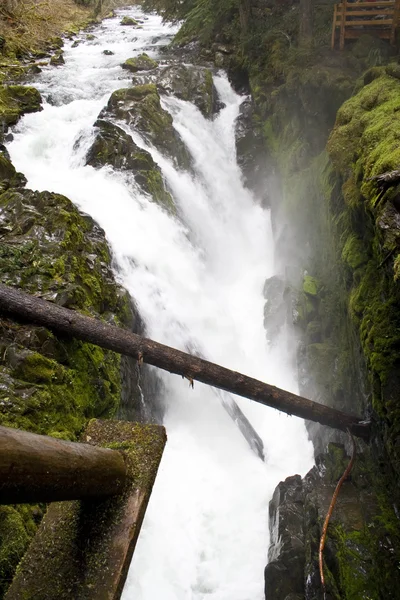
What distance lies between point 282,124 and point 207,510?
11.4 metres

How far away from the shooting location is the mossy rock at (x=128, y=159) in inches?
445

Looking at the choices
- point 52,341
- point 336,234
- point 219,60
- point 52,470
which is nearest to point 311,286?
point 336,234

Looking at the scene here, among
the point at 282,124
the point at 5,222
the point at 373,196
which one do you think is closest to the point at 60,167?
the point at 5,222

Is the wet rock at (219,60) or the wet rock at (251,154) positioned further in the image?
the wet rock at (219,60)

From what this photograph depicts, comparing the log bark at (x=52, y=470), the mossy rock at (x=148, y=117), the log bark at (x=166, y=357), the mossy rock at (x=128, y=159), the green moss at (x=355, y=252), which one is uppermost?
the mossy rock at (x=148, y=117)

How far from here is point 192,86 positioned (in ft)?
53.2

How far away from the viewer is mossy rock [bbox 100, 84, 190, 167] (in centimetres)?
1325

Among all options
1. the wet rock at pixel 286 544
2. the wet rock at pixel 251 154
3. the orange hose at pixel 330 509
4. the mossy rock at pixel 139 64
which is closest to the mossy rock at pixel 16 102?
the mossy rock at pixel 139 64

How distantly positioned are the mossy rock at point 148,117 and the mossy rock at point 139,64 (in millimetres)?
4222

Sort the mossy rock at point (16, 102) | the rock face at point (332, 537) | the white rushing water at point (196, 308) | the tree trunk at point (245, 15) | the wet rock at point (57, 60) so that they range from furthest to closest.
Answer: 1. the wet rock at point (57, 60)
2. the tree trunk at point (245, 15)
3. the mossy rock at point (16, 102)
4. the white rushing water at point (196, 308)
5. the rock face at point (332, 537)

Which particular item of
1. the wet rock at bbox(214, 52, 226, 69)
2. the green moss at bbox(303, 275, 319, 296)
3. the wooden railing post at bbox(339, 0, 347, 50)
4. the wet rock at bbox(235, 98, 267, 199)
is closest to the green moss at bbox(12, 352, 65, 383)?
the green moss at bbox(303, 275, 319, 296)

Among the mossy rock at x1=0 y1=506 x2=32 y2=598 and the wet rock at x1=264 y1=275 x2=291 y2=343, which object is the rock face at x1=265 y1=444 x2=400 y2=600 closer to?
the mossy rock at x1=0 y1=506 x2=32 y2=598

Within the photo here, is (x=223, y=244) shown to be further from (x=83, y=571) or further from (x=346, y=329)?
(x=83, y=571)

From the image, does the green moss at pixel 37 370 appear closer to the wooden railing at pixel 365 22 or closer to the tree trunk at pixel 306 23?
the wooden railing at pixel 365 22
